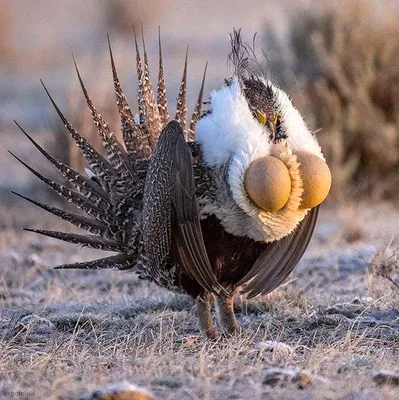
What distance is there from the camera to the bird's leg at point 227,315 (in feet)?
12.3

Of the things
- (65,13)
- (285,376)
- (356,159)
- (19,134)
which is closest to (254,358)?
(285,376)

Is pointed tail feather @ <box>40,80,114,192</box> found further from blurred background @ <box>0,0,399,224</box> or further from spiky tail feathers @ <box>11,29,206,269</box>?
blurred background @ <box>0,0,399,224</box>

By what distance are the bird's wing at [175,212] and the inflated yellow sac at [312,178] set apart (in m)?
0.38

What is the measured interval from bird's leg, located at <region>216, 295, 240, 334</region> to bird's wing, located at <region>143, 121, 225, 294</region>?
0.61ft

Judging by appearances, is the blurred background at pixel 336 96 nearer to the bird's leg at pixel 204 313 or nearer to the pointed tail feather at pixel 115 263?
the pointed tail feather at pixel 115 263

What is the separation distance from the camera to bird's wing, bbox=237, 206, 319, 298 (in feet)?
12.1

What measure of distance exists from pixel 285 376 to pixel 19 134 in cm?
744

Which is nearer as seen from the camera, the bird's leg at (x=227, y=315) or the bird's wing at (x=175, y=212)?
the bird's wing at (x=175, y=212)

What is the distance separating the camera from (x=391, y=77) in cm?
741

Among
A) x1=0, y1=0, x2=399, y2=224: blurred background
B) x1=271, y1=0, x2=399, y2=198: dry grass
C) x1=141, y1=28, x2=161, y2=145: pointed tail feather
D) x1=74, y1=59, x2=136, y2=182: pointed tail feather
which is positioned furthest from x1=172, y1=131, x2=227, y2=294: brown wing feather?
x1=271, y1=0, x2=399, y2=198: dry grass

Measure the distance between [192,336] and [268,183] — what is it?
67 cm

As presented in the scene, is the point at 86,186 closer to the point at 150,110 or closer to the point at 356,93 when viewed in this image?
the point at 150,110

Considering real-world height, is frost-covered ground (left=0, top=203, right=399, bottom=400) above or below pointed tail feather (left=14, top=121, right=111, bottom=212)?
below

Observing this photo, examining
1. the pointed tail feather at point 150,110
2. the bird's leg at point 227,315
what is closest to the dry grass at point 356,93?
the pointed tail feather at point 150,110
